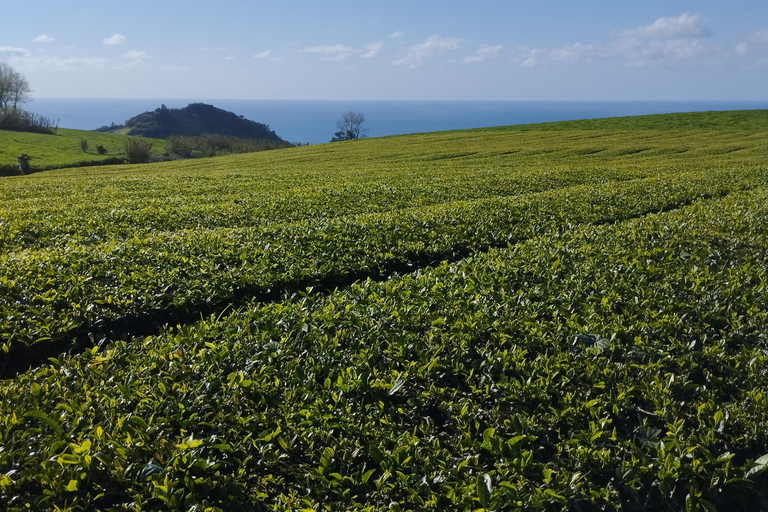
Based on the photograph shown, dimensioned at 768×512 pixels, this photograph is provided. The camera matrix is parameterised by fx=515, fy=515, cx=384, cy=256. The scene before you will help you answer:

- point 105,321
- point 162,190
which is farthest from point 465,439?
point 162,190

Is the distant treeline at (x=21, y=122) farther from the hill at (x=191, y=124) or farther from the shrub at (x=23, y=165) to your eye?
the hill at (x=191, y=124)

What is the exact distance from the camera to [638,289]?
631 cm

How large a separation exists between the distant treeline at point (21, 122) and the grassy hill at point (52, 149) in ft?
9.98

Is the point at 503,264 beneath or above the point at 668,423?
above

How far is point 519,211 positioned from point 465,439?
28.0 ft

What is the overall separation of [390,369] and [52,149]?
7556 centimetres

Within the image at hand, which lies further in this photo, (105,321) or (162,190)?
(162,190)

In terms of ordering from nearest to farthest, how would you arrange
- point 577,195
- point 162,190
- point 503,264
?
point 503,264 → point 577,195 → point 162,190

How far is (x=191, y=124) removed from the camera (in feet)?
553

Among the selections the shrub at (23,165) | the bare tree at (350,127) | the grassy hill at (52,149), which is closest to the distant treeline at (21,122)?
the grassy hill at (52,149)

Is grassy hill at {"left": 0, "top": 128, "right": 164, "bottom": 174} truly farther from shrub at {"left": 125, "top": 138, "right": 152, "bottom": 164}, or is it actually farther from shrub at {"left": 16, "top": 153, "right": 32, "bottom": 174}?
shrub at {"left": 125, "top": 138, "right": 152, "bottom": 164}

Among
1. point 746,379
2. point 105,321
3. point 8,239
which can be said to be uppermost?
point 8,239

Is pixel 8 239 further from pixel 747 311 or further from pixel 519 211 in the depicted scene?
pixel 747 311

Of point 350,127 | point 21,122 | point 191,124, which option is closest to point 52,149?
point 21,122
